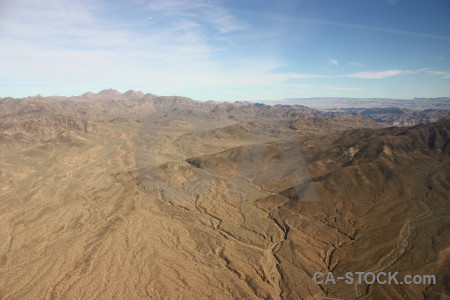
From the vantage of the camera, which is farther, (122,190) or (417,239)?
(122,190)

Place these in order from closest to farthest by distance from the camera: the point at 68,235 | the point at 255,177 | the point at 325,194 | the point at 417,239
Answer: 1. the point at 417,239
2. the point at 68,235
3. the point at 325,194
4. the point at 255,177

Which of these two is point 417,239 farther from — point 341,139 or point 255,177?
point 341,139

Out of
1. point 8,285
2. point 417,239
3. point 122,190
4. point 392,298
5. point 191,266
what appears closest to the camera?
point 392,298

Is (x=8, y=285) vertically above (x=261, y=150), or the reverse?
(x=261, y=150)

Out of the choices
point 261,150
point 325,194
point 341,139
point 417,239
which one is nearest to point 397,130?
point 341,139

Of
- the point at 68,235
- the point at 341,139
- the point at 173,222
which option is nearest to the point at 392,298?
the point at 173,222

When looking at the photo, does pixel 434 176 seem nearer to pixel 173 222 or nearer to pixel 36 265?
pixel 173 222

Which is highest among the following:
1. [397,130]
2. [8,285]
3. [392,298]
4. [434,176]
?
[397,130]
